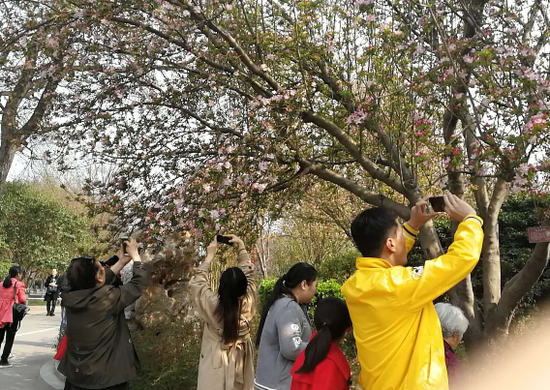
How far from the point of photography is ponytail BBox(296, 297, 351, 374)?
2.46 m

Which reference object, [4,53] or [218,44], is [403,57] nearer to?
[218,44]

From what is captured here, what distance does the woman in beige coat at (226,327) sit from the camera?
11.9 ft

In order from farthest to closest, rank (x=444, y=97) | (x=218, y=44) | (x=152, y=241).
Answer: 1. (x=218, y=44)
2. (x=152, y=241)
3. (x=444, y=97)

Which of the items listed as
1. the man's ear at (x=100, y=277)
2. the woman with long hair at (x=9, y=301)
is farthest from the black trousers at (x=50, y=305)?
the man's ear at (x=100, y=277)

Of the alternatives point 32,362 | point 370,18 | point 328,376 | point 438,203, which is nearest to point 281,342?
point 328,376

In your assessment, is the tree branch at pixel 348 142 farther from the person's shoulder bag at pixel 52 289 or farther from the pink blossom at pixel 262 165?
the person's shoulder bag at pixel 52 289

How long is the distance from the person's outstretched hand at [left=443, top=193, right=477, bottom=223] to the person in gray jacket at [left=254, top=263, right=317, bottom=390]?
4.72 ft

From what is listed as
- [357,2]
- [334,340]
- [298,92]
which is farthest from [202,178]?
[334,340]

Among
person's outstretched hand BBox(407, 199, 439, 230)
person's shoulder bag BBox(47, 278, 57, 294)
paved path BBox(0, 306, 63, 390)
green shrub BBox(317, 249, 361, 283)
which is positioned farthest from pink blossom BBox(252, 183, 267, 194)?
person's shoulder bag BBox(47, 278, 57, 294)

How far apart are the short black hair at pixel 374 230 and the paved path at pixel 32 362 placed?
6857 mm

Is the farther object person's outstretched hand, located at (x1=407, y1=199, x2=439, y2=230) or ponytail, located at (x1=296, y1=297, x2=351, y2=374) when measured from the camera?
ponytail, located at (x1=296, y1=297, x2=351, y2=374)

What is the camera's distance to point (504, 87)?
411 centimetres

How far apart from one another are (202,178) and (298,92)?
4.36 feet

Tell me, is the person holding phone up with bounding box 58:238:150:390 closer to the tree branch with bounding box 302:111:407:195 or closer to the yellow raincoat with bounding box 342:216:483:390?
the yellow raincoat with bounding box 342:216:483:390
